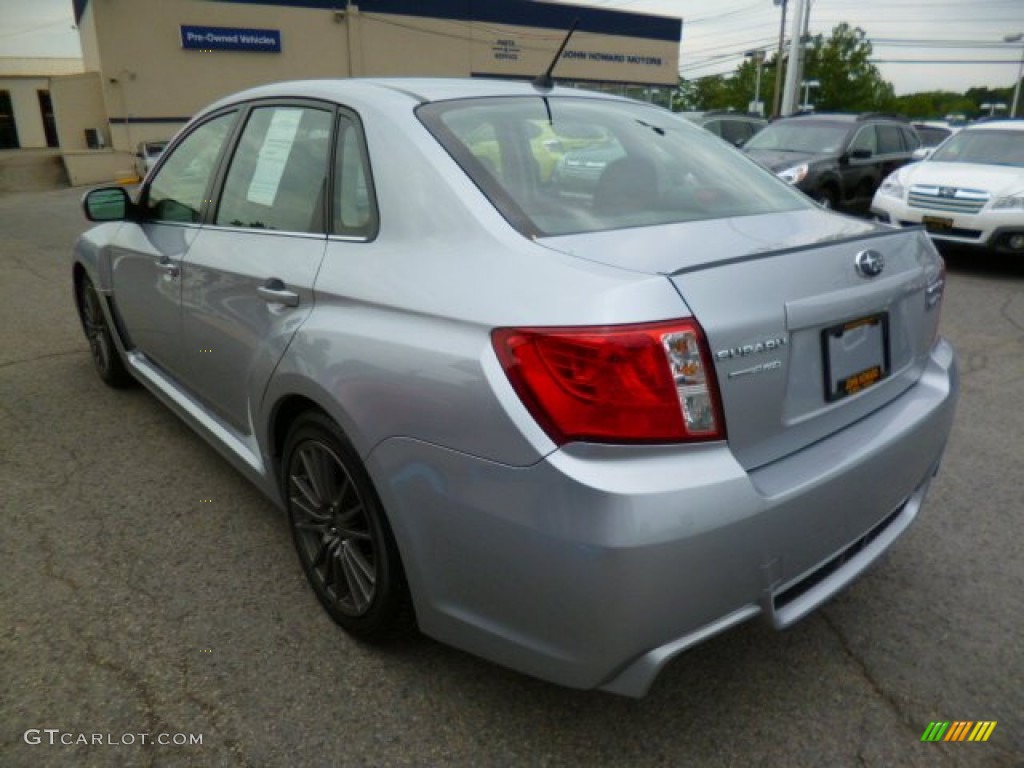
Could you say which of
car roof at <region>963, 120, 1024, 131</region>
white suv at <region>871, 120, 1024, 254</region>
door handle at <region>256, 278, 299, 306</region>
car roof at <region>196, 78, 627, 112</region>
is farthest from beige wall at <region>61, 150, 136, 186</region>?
door handle at <region>256, 278, 299, 306</region>

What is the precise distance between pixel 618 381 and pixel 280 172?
1670 millimetres

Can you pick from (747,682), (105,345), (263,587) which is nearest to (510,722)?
(747,682)

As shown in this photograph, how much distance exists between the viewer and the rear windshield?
83.4 inches

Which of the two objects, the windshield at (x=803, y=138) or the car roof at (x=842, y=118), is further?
the car roof at (x=842, y=118)

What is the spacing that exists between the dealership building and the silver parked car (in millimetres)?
22247

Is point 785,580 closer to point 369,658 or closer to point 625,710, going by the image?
point 625,710

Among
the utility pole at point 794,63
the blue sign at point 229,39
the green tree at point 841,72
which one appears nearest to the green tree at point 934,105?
the green tree at point 841,72

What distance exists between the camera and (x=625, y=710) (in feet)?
7.01

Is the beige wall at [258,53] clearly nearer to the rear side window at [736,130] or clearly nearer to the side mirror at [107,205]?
the rear side window at [736,130]

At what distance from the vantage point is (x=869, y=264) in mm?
2008

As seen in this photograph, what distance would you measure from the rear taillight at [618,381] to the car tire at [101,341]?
11.3 ft

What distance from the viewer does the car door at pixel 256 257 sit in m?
2.43

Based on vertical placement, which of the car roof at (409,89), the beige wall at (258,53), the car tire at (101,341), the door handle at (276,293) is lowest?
the car tire at (101,341)

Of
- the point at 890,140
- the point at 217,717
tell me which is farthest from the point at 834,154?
the point at 217,717
